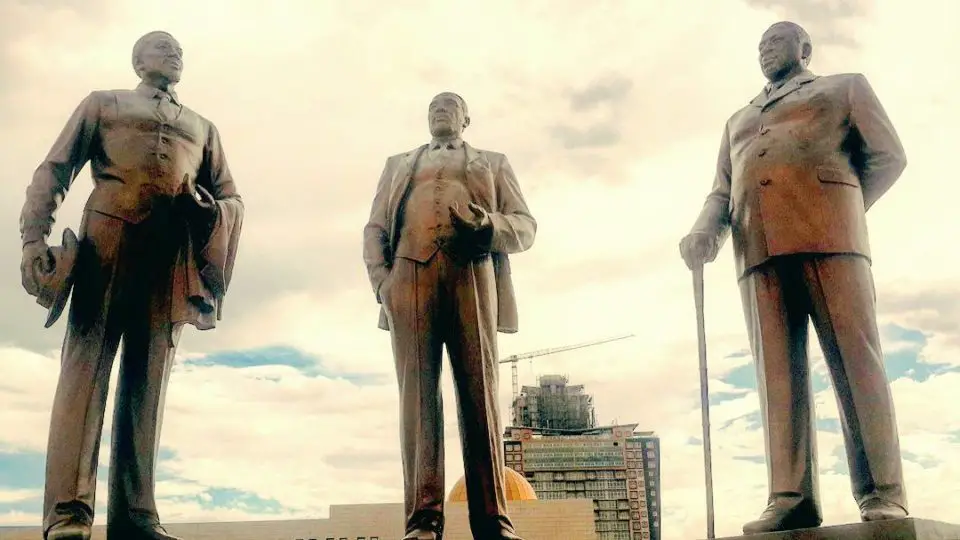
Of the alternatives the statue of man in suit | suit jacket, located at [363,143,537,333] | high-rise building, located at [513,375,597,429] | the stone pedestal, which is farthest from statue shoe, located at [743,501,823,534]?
high-rise building, located at [513,375,597,429]

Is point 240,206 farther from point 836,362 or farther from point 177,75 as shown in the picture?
point 836,362

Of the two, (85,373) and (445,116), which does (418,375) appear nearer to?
(445,116)

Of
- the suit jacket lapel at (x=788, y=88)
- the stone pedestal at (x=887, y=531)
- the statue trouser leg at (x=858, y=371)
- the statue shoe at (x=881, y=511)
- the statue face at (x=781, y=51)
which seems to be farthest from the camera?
the statue face at (x=781, y=51)

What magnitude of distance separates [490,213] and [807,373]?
8.17ft

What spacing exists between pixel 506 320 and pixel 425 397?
2.87 feet

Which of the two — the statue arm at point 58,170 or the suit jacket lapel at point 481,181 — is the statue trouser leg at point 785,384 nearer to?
the suit jacket lapel at point 481,181

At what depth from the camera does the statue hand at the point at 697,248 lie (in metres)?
7.55

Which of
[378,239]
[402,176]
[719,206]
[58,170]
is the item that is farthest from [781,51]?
[58,170]

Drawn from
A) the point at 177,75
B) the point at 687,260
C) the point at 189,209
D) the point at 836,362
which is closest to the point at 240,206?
the point at 189,209

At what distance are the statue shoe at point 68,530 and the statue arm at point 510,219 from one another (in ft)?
10.7

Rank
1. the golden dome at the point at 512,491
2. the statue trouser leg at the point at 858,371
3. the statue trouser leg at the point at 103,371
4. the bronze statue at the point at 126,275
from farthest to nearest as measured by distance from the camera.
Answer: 1. the golden dome at the point at 512,491
2. the bronze statue at the point at 126,275
3. the statue trouser leg at the point at 103,371
4. the statue trouser leg at the point at 858,371

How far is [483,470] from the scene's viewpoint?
7152 mm

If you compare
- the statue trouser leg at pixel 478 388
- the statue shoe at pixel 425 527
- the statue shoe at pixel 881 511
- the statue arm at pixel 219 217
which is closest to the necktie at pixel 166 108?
the statue arm at pixel 219 217

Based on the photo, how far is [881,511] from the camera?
→ 618cm
